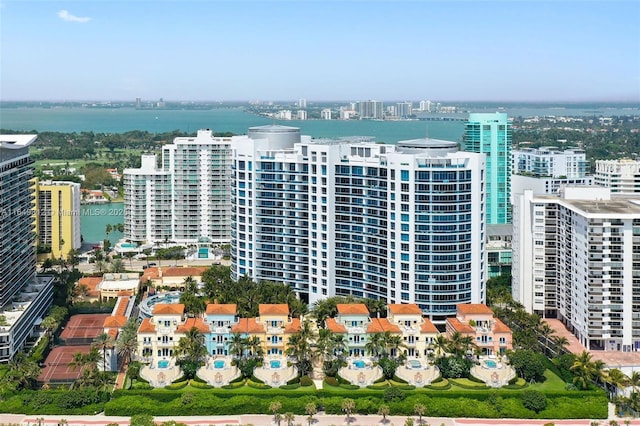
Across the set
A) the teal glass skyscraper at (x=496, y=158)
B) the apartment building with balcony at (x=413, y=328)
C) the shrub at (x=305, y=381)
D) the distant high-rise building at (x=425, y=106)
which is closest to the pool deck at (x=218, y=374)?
the shrub at (x=305, y=381)

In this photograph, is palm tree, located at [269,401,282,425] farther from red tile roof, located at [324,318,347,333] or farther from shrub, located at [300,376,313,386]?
red tile roof, located at [324,318,347,333]

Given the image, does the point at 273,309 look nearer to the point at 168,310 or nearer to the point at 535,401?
the point at 168,310

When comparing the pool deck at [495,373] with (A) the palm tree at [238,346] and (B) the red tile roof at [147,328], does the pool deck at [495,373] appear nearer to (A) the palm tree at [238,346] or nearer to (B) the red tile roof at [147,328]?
(A) the palm tree at [238,346]

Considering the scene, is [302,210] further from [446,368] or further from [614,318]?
[614,318]

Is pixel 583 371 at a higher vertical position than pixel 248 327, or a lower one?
lower

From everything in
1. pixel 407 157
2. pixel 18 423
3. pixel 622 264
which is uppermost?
pixel 407 157

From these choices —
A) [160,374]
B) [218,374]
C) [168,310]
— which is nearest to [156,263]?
[168,310]

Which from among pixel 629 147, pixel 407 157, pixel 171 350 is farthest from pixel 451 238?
pixel 629 147
